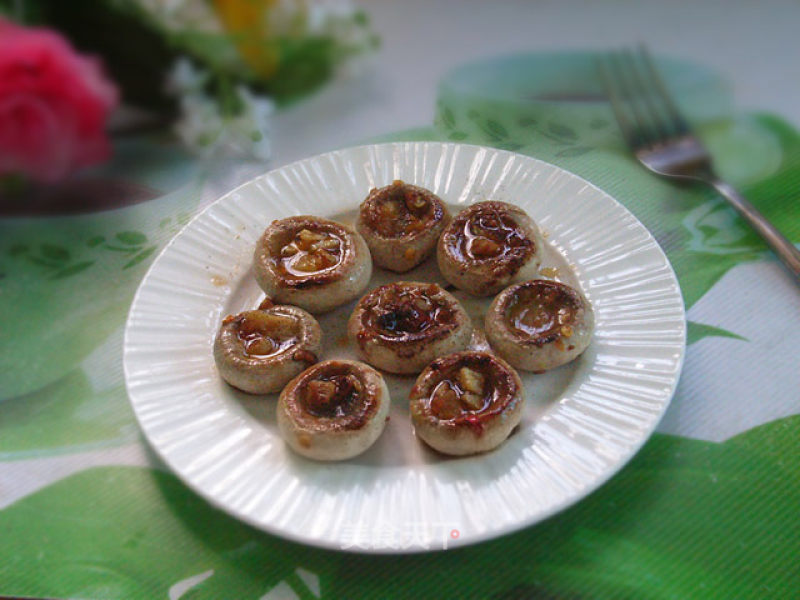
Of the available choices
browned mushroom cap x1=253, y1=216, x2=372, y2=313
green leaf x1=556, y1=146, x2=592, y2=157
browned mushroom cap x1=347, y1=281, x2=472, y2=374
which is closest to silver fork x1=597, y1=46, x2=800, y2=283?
green leaf x1=556, y1=146, x2=592, y2=157

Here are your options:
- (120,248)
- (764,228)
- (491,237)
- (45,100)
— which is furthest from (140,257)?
(764,228)

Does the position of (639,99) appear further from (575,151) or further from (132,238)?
(132,238)

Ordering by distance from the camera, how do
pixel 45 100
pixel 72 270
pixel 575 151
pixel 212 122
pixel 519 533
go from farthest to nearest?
pixel 212 122 → pixel 575 151 → pixel 72 270 → pixel 45 100 → pixel 519 533

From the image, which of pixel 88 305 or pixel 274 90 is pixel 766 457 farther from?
pixel 274 90

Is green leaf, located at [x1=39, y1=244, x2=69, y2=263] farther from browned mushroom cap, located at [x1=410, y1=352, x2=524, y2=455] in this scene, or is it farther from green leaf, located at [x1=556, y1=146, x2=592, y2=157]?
green leaf, located at [x1=556, y1=146, x2=592, y2=157]

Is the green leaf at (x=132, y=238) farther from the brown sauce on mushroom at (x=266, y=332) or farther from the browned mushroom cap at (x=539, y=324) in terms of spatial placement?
the browned mushroom cap at (x=539, y=324)

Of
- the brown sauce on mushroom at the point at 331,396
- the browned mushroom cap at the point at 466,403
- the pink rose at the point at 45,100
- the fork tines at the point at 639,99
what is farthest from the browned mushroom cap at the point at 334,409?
the fork tines at the point at 639,99
